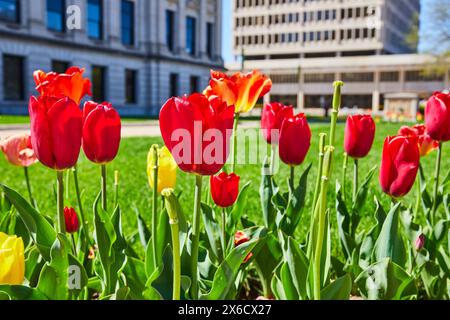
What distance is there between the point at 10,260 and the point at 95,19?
21728 millimetres

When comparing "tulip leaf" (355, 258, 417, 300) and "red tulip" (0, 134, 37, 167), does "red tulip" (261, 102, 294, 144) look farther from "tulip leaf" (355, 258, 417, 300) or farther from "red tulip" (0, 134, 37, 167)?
"red tulip" (0, 134, 37, 167)

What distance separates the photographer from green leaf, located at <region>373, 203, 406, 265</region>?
102 cm

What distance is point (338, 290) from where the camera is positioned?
863 millimetres

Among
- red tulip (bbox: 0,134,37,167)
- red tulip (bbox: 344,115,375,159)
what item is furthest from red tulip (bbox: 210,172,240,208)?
red tulip (bbox: 0,134,37,167)

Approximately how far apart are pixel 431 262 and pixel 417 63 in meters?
44.9

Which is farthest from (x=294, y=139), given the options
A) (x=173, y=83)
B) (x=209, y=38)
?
(x=209, y=38)

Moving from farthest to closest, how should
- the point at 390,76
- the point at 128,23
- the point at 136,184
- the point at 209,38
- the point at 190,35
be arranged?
the point at 390,76, the point at 209,38, the point at 190,35, the point at 128,23, the point at 136,184

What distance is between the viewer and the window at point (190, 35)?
25.3 meters

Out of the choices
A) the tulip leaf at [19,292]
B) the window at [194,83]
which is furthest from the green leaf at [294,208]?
the window at [194,83]

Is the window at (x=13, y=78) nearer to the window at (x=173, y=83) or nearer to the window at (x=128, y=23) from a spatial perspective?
the window at (x=128, y=23)

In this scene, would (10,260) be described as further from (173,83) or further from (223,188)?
(173,83)

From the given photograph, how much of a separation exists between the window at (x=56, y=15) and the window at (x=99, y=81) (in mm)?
2578

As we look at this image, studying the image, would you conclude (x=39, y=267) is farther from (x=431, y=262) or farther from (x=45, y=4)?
(x=45, y=4)
